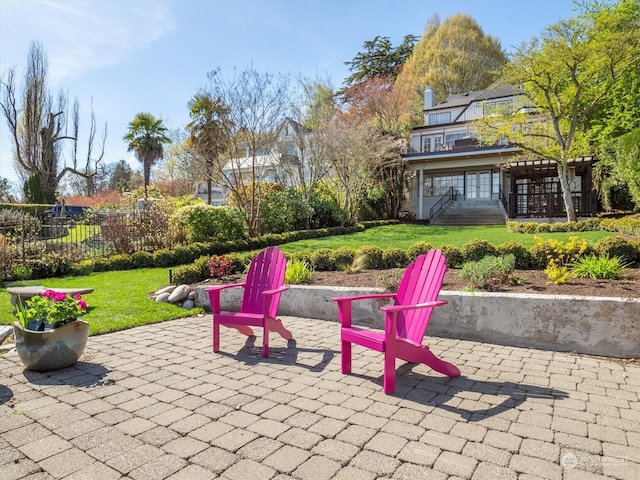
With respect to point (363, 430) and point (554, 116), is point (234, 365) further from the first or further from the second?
point (554, 116)

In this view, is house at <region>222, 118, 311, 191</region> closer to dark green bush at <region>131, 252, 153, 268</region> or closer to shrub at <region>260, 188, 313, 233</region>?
shrub at <region>260, 188, 313, 233</region>

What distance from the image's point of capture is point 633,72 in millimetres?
17516

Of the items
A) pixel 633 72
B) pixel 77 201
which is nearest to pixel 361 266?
pixel 633 72

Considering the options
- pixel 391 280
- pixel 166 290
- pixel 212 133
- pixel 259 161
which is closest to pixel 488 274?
pixel 391 280

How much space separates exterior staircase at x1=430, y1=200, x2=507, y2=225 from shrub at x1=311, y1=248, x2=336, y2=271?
14.7m

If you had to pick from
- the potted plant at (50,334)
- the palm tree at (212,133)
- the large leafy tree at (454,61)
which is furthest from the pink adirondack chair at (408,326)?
the large leafy tree at (454,61)

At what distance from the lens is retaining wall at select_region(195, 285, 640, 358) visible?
12.8 feet

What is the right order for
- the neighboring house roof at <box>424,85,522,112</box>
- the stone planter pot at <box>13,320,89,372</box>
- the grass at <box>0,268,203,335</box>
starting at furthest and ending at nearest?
1. the neighboring house roof at <box>424,85,522,112</box>
2. the grass at <box>0,268,203,335</box>
3. the stone planter pot at <box>13,320,89,372</box>

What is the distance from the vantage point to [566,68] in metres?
13.9

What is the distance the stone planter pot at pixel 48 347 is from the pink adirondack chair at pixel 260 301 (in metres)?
1.25

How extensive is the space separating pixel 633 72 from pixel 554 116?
602cm

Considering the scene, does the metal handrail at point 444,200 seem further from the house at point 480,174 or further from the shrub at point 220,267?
the shrub at point 220,267

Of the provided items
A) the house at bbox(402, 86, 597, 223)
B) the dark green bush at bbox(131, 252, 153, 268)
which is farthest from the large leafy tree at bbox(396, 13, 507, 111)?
the dark green bush at bbox(131, 252, 153, 268)

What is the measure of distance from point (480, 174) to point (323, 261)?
1867 cm
